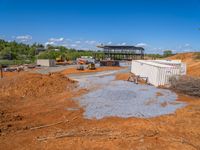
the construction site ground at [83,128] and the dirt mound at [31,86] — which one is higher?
the dirt mound at [31,86]

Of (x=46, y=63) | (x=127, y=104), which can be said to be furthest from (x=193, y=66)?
(x=46, y=63)

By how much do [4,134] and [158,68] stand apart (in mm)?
15400

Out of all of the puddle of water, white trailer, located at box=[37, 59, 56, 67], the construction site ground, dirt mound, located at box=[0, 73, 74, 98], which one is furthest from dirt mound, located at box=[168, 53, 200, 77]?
white trailer, located at box=[37, 59, 56, 67]

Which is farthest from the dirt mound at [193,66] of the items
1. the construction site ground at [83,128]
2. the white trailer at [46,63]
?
the white trailer at [46,63]

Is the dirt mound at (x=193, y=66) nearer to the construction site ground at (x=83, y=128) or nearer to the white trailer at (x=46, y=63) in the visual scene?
the construction site ground at (x=83, y=128)

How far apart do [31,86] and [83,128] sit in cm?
1030

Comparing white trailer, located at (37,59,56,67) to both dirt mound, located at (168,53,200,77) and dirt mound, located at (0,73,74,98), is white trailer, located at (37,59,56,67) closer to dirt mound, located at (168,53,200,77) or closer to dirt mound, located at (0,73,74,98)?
dirt mound, located at (0,73,74,98)

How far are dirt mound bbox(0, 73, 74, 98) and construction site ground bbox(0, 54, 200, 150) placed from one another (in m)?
1.99

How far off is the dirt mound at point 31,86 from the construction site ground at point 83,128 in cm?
199

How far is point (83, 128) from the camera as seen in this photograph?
9.49m

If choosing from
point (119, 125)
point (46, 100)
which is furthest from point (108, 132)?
point (46, 100)

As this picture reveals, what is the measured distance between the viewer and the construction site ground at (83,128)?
786 centimetres

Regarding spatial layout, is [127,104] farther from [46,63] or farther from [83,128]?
[46,63]

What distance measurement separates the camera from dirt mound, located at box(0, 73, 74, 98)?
17.2 m
